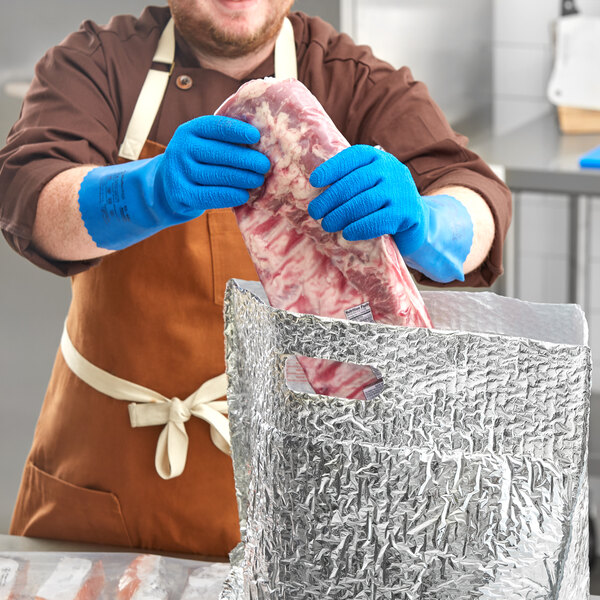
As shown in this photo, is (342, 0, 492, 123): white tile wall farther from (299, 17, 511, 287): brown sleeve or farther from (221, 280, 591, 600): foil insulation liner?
(221, 280, 591, 600): foil insulation liner

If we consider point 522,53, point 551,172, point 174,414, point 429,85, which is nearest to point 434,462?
point 174,414

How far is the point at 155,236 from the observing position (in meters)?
1.19

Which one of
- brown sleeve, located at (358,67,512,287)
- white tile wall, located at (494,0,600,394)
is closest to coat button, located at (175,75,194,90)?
brown sleeve, located at (358,67,512,287)

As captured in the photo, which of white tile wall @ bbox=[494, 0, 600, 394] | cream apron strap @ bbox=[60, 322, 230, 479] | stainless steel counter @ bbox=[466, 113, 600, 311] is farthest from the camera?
white tile wall @ bbox=[494, 0, 600, 394]

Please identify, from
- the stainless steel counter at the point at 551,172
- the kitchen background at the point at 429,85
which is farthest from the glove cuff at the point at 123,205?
the stainless steel counter at the point at 551,172

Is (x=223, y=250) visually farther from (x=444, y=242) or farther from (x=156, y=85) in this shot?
(x=444, y=242)

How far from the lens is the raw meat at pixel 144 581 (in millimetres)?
879

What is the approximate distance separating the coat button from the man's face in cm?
6

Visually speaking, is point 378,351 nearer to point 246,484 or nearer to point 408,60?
point 246,484

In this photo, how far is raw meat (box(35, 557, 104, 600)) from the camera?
886 millimetres

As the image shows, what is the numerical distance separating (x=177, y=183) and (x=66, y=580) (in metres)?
0.42

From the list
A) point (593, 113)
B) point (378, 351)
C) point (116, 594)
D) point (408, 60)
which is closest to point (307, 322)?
point (378, 351)

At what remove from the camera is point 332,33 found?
1267mm

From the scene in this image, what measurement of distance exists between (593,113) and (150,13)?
1751 mm
